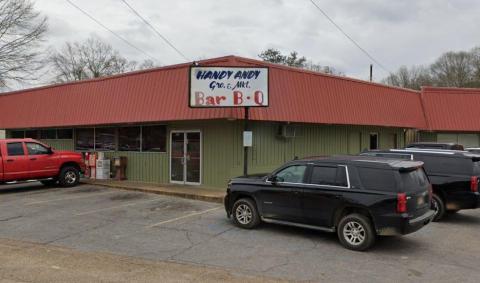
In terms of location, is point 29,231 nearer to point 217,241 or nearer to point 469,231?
point 217,241

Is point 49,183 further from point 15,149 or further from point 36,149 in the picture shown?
point 15,149

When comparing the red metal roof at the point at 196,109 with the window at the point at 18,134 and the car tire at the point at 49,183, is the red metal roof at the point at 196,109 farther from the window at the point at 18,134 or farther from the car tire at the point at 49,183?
the car tire at the point at 49,183

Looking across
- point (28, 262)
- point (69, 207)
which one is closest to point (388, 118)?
point (69, 207)

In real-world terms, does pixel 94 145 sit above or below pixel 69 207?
above

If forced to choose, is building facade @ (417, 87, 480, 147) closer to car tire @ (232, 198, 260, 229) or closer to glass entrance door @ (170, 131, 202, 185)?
glass entrance door @ (170, 131, 202, 185)

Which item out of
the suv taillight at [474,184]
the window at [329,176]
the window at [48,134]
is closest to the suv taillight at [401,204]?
the window at [329,176]

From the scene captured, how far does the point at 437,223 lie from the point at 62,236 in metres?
8.74

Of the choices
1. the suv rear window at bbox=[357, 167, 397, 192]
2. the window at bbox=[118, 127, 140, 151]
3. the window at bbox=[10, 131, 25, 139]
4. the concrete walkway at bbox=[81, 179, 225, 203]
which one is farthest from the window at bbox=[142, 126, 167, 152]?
the window at bbox=[10, 131, 25, 139]

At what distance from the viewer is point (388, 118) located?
21.8m

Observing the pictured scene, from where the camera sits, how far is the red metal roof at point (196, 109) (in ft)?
51.9

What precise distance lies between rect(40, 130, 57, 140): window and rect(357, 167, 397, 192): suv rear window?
19.7m

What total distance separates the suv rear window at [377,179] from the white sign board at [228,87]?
6009 millimetres

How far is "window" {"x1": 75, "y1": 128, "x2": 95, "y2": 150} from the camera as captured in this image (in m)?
21.5

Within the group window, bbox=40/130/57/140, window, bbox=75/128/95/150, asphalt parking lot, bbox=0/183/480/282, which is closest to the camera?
asphalt parking lot, bbox=0/183/480/282
